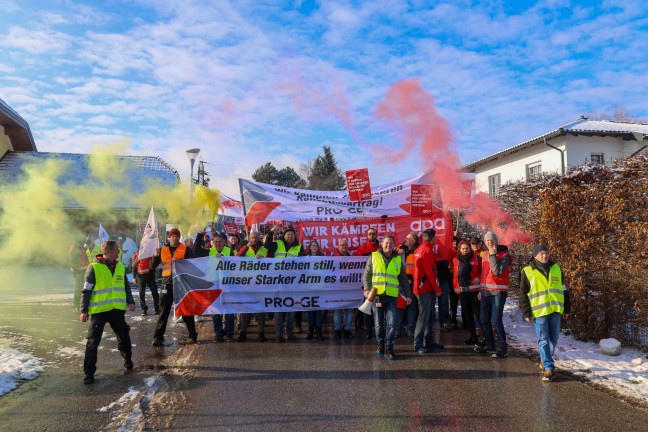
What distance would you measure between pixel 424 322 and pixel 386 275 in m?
1.03

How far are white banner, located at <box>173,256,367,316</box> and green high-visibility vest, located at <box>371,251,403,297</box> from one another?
1785 mm

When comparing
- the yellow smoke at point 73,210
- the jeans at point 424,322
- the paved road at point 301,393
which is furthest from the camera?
the yellow smoke at point 73,210

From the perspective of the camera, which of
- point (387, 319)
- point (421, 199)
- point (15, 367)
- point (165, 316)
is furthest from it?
point (421, 199)

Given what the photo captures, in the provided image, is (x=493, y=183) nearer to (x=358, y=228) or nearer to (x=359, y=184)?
(x=359, y=184)

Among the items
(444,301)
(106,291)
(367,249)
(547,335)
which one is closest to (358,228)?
(367,249)

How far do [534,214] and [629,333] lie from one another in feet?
8.25

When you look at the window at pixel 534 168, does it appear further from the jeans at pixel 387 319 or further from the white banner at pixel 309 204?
the jeans at pixel 387 319

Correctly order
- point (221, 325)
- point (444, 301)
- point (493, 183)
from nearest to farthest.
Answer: point (221, 325), point (444, 301), point (493, 183)

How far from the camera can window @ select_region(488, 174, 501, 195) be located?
24.7m

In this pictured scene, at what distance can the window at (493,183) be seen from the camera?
24.7 meters

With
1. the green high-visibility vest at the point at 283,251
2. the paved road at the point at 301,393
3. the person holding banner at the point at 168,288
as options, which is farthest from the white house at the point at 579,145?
the person holding banner at the point at 168,288

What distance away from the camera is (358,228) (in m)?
10.1

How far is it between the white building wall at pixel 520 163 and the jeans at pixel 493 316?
39.2 feet

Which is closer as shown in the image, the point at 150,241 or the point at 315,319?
the point at 315,319
